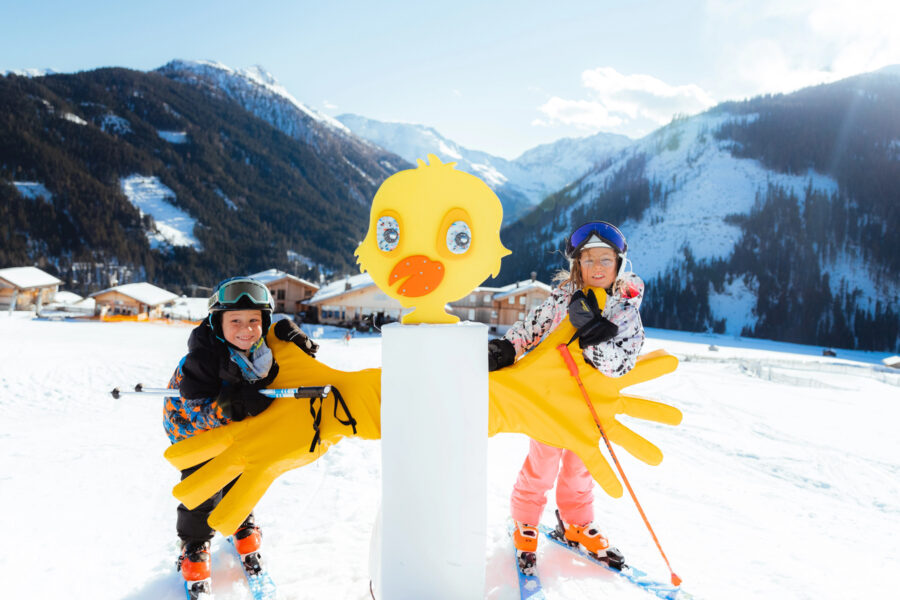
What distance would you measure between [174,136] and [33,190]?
1549 inches

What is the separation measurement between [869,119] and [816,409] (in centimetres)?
10563

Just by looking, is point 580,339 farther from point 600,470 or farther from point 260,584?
point 260,584

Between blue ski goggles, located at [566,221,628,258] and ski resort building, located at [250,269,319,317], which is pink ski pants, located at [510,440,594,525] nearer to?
blue ski goggles, located at [566,221,628,258]

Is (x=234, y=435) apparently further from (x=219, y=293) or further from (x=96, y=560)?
(x=96, y=560)

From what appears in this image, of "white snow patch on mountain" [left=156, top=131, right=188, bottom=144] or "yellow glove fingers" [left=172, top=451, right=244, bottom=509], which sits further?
"white snow patch on mountain" [left=156, top=131, right=188, bottom=144]

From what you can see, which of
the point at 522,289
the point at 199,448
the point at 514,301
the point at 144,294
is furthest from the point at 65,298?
the point at 199,448

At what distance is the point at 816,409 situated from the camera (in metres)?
8.54

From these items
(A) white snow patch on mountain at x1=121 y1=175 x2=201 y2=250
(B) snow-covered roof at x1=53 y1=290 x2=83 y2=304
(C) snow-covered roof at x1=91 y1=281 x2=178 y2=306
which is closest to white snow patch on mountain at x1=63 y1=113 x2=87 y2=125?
(A) white snow patch on mountain at x1=121 y1=175 x2=201 y2=250

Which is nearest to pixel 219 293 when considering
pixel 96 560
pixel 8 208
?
pixel 96 560

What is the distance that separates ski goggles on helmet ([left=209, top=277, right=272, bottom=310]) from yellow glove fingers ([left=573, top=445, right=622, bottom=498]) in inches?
65.9

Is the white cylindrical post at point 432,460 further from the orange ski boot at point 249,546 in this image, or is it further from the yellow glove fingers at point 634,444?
the orange ski boot at point 249,546

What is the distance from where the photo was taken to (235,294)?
2002 millimetres

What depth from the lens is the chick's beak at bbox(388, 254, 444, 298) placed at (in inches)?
61.1

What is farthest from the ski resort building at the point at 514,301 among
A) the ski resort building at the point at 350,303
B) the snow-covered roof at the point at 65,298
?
the snow-covered roof at the point at 65,298
